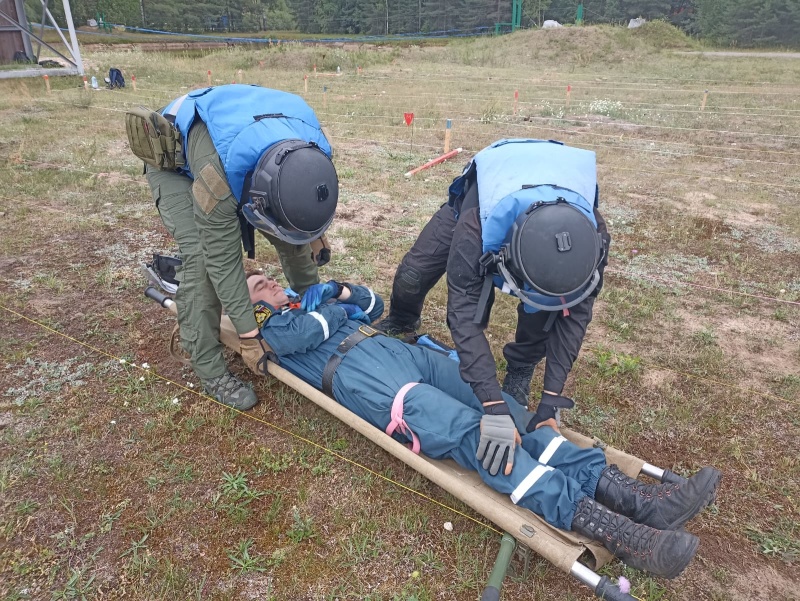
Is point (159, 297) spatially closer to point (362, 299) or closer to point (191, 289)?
point (191, 289)

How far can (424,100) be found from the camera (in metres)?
15.6

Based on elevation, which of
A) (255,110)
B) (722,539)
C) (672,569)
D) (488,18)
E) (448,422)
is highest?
(488,18)

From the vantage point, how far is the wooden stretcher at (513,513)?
7.18 feet

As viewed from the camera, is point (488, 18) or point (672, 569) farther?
point (488, 18)

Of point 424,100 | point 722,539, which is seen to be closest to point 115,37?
point 424,100

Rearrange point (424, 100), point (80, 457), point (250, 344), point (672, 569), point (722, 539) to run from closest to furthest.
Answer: point (672, 569) < point (722, 539) < point (80, 457) < point (250, 344) < point (424, 100)

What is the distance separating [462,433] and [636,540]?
89 centimetres

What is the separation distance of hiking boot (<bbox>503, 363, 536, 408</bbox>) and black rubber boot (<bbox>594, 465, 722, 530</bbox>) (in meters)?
0.92

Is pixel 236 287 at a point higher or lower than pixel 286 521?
higher

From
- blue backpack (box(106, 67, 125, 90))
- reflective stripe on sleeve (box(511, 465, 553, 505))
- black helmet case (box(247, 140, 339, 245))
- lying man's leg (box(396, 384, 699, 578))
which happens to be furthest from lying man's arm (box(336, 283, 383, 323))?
blue backpack (box(106, 67, 125, 90))

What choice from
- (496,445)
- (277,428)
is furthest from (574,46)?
(496,445)

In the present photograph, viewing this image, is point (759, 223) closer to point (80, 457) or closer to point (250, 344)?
point (250, 344)

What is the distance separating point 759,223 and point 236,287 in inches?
265

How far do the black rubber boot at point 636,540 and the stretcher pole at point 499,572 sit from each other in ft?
1.14
